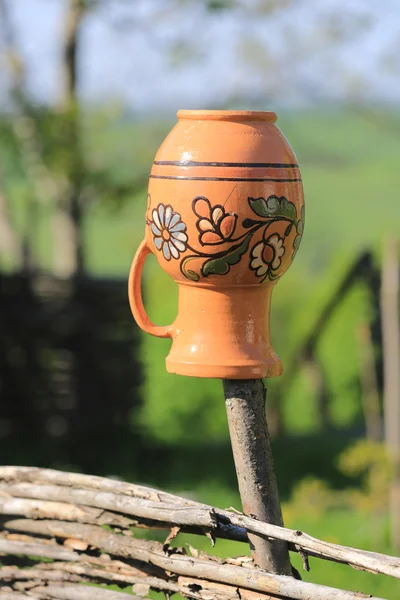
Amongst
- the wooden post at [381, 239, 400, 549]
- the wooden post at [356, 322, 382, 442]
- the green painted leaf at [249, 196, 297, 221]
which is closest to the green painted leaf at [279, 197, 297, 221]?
the green painted leaf at [249, 196, 297, 221]

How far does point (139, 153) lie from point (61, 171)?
648 mm

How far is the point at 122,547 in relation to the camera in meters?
2.09

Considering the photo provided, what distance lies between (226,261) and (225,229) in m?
0.07

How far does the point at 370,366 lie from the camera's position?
576 centimetres

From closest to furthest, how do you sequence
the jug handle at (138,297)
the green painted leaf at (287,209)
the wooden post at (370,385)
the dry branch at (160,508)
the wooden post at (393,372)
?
the dry branch at (160,508)
the green painted leaf at (287,209)
the jug handle at (138,297)
the wooden post at (393,372)
the wooden post at (370,385)

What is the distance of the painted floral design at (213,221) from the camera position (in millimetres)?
1850

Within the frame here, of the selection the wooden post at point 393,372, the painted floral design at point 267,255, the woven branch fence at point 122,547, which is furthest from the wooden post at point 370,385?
the painted floral design at point 267,255

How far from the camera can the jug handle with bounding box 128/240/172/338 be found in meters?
2.08

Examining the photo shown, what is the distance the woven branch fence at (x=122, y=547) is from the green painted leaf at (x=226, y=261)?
19.0 inches

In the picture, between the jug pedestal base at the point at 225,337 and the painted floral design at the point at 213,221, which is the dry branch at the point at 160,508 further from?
the painted floral design at the point at 213,221

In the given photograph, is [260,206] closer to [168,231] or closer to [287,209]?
[287,209]

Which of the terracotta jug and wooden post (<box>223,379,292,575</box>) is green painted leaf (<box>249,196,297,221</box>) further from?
wooden post (<box>223,379,292,575</box>)

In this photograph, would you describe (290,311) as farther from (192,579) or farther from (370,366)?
(192,579)

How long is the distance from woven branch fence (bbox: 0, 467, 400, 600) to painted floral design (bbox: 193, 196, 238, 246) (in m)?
0.55
